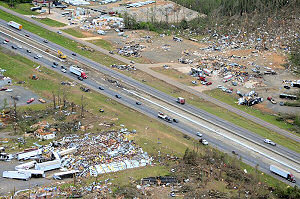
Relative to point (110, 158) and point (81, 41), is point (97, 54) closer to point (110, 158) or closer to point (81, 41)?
point (81, 41)

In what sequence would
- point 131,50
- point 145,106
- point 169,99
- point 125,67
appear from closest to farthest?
1. point 145,106
2. point 169,99
3. point 125,67
4. point 131,50

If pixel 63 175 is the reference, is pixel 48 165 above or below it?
above

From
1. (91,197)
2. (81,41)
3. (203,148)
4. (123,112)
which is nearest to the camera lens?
(91,197)

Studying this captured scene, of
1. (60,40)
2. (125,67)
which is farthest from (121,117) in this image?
(60,40)

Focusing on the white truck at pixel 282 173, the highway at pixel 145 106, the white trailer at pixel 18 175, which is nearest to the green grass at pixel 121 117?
the white truck at pixel 282 173

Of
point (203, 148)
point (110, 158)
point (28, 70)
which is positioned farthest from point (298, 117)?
point (28, 70)

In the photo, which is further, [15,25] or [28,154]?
[15,25]

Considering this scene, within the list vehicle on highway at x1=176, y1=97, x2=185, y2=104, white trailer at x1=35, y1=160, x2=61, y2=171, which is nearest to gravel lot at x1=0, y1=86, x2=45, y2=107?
white trailer at x1=35, y1=160, x2=61, y2=171

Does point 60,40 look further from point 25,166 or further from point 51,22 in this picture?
point 25,166
